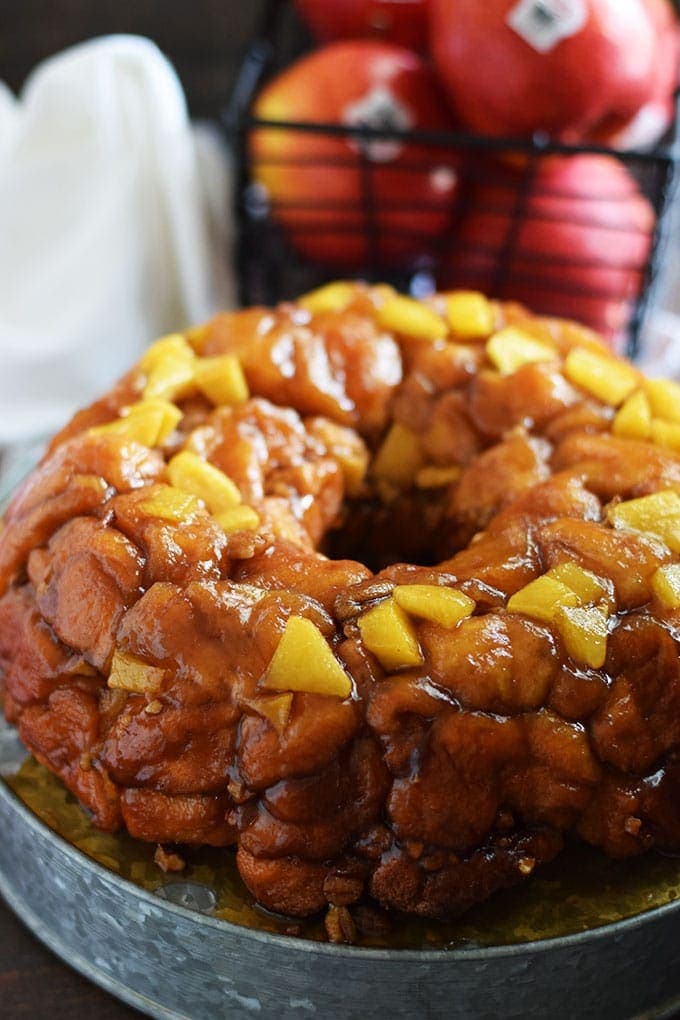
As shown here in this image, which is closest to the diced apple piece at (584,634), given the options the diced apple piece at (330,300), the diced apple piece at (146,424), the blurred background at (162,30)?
the diced apple piece at (146,424)

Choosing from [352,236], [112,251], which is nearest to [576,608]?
[352,236]

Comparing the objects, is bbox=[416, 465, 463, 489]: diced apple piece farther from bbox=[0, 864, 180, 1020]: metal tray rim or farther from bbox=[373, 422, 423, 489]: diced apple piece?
bbox=[0, 864, 180, 1020]: metal tray rim

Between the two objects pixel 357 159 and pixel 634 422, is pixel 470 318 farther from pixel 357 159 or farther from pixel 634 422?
pixel 357 159

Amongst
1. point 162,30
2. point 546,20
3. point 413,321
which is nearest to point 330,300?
point 413,321

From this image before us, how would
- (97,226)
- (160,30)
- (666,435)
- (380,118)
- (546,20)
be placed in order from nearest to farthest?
(666,435) → (546,20) → (380,118) → (97,226) → (160,30)

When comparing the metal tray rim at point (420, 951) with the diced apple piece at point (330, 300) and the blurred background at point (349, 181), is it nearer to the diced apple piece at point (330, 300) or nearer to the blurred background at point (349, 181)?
the diced apple piece at point (330, 300)

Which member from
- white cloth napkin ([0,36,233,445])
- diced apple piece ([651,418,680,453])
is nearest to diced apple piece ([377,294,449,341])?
diced apple piece ([651,418,680,453])
